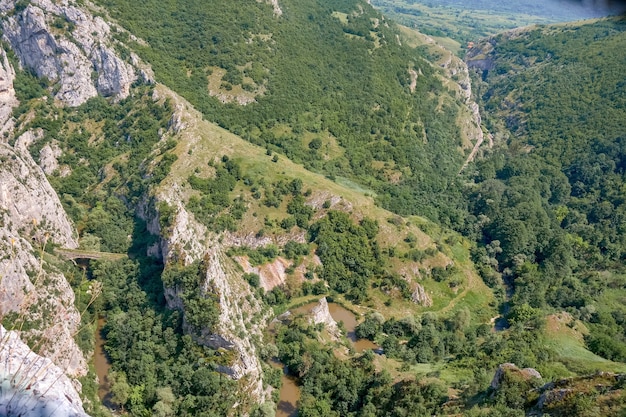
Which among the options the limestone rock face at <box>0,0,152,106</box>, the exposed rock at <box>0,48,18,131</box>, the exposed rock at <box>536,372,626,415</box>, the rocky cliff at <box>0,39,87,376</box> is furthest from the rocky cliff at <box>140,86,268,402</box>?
the exposed rock at <box>0,48,18,131</box>

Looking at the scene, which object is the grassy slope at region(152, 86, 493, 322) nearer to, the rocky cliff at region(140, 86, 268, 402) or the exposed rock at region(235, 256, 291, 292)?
the rocky cliff at region(140, 86, 268, 402)

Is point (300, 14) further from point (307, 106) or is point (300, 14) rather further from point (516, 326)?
point (516, 326)

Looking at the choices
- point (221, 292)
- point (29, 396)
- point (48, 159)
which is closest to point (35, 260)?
point (221, 292)

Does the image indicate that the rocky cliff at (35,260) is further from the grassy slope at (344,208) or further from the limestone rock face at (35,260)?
the grassy slope at (344,208)

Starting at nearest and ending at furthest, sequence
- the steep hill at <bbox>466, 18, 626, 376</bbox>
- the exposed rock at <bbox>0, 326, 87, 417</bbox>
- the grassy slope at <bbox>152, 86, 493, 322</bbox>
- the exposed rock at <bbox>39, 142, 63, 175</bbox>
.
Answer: the exposed rock at <bbox>0, 326, 87, 417</bbox>, the grassy slope at <bbox>152, 86, 493, 322</bbox>, the steep hill at <bbox>466, 18, 626, 376</bbox>, the exposed rock at <bbox>39, 142, 63, 175</bbox>

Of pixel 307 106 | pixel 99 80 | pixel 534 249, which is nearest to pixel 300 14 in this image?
pixel 307 106
